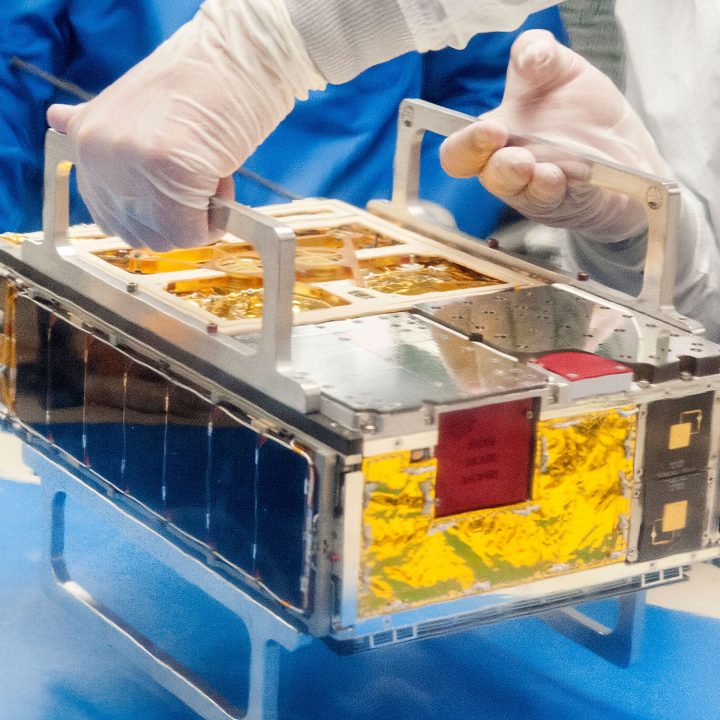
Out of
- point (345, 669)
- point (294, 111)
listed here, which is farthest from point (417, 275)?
point (294, 111)

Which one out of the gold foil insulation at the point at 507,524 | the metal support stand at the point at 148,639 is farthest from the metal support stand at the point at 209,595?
the gold foil insulation at the point at 507,524

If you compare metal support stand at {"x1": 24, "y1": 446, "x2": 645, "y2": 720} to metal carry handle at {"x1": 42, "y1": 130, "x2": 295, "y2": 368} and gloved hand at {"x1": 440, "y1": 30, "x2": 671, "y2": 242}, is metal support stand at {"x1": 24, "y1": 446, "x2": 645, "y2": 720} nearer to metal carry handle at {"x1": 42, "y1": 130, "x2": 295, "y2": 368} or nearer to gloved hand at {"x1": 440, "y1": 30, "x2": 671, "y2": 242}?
metal carry handle at {"x1": 42, "y1": 130, "x2": 295, "y2": 368}

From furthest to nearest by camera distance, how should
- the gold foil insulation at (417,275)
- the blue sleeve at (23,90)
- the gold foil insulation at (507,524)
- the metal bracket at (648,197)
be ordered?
the blue sleeve at (23,90), the gold foil insulation at (417,275), the metal bracket at (648,197), the gold foil insulation at (507,524)

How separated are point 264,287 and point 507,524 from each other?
0.31 metres

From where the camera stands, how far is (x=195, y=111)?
1199 mm

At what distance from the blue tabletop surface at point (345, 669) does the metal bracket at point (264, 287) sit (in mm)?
413

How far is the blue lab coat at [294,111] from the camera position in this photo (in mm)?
2273

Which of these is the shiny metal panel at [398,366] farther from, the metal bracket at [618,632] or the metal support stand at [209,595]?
the metal bracket at [618,632]

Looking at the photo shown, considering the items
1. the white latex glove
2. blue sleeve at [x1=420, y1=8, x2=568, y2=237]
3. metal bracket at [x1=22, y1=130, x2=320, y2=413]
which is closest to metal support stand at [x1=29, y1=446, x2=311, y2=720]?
metal bracket at [x1=22, y1=130, x2=320, y2=413]

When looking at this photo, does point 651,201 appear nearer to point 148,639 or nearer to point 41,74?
point 148,639

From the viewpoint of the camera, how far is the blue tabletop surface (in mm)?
1354

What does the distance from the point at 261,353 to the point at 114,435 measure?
30 cm

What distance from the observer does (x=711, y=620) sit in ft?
5.14

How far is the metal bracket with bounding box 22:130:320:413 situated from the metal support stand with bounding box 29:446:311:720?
0.69 ft
